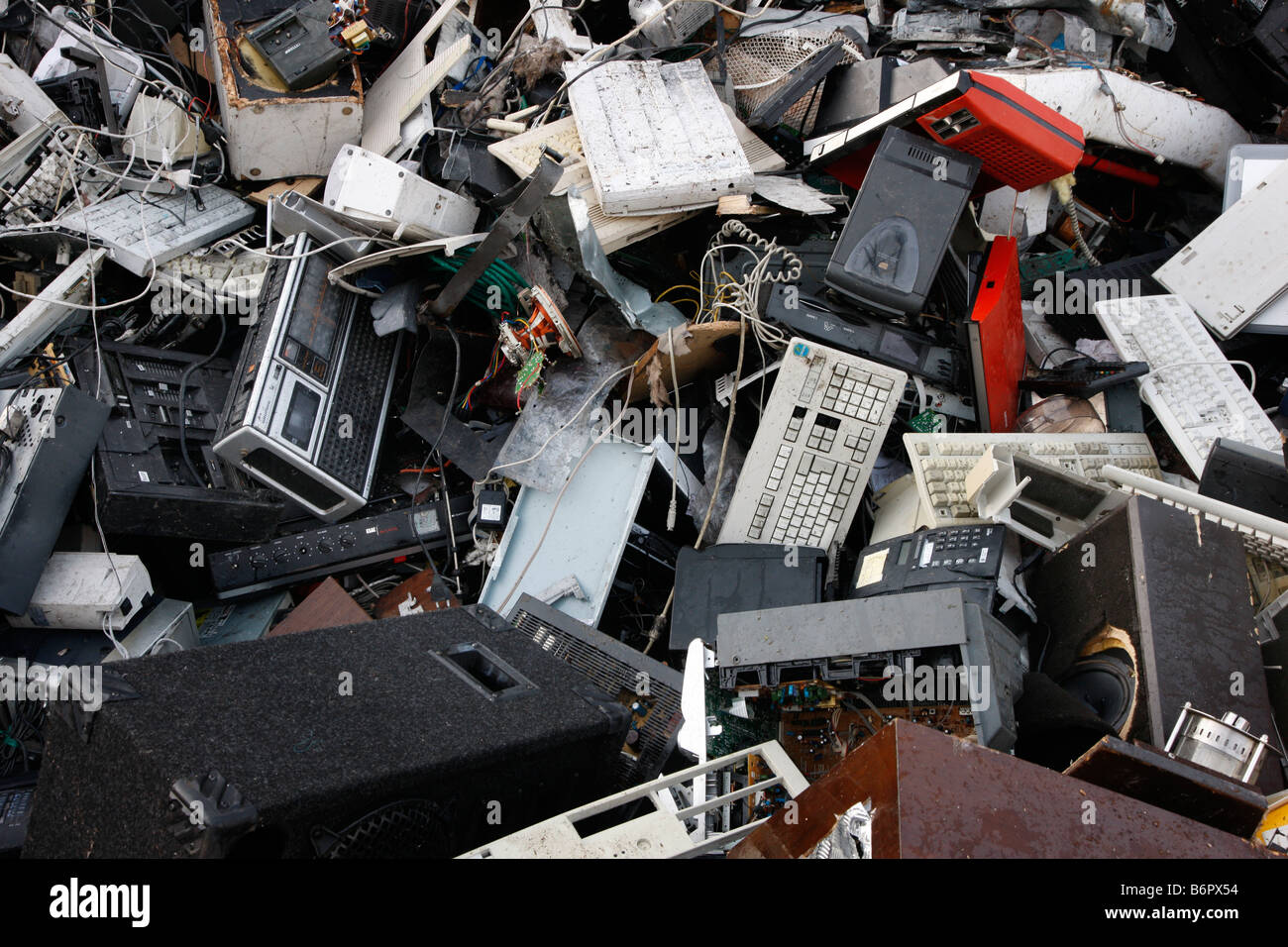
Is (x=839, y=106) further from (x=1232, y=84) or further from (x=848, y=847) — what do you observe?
(x=848, y=847)

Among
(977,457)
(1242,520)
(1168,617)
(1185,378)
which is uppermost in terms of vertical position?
(1185,378)

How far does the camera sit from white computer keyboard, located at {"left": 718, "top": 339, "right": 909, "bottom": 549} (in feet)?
10.7

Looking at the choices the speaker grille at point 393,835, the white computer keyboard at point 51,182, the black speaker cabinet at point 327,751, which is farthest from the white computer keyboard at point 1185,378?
the white computer keyboard at point 51,182

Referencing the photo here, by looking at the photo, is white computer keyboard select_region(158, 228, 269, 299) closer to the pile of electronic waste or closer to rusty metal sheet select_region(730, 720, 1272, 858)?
the pile of electronic waste

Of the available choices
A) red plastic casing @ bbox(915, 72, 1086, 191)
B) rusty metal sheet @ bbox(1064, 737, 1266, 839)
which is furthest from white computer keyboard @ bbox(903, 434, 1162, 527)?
rusty metal sheet @ bbox(1064, 737, 1266, 839)

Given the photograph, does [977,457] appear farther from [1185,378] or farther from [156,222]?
[156,222]

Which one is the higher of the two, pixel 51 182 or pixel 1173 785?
pixel 51 182

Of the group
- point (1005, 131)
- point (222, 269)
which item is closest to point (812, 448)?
point (1005, 131)

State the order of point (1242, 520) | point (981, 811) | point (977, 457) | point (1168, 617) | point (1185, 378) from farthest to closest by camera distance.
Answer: point (1185, 378) < point (977, 457) < point (1242, 520) < point (1168, 617) < point (981, 811)

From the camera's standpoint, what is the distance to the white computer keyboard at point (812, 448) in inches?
129

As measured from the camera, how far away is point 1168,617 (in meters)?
2.37

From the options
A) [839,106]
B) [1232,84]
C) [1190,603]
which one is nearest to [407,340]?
[839,106]

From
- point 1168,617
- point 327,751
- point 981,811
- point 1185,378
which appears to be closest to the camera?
point 981,811

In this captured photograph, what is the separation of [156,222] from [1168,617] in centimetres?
364
